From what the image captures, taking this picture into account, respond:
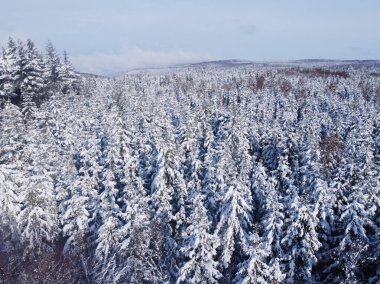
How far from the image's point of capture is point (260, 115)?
70.5m

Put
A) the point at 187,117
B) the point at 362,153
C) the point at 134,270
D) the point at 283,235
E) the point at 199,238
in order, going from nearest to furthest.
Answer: the point at 199,238, the point at 134,270, the point at 283,235, the point at 362,153, the point at 187,117

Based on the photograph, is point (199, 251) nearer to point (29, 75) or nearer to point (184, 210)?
point (184, 210)

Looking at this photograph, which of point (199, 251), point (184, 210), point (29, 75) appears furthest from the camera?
point (29, 75)

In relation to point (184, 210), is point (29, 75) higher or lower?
higher

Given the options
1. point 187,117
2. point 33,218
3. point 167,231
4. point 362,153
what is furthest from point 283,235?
point 187,117

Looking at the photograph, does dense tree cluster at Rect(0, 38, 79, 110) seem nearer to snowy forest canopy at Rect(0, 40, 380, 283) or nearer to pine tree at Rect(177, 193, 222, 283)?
snowy forest canopy at Rect(0, 40, 380, 283)

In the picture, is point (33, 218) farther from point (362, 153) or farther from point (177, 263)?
point (362, 153)

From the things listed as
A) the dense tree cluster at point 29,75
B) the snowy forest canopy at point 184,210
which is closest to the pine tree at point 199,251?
the snowy forest canopy at point 184,210

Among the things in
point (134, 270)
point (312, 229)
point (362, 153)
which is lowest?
point (134, 270)

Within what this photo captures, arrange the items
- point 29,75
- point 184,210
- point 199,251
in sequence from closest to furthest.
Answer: point 199,251
point 184,210
point 29,75

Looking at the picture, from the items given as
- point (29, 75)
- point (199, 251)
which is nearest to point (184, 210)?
point (199, 251)

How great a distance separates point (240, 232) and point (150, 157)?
15.2 m

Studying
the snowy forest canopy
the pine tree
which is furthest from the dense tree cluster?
the pine tree

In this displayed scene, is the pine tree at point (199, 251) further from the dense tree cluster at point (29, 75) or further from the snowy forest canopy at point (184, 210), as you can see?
the dense tree cluster at point (29, 75)
